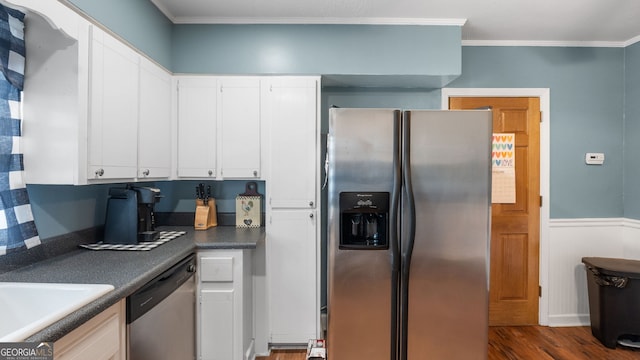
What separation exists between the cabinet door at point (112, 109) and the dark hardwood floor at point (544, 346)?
1.66m

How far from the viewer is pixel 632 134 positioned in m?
2.85

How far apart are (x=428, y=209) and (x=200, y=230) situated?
1.64 m

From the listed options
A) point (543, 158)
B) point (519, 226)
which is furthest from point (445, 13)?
point (519, 226)

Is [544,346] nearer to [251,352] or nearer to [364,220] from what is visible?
[364,220]

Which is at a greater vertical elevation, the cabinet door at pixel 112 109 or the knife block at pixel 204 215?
the cabinet door at pixel 112 109

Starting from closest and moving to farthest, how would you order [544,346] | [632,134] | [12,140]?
[12,140] → [544,346] → [632,134]

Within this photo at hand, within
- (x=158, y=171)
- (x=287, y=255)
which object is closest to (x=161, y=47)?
(x=158, y=171)

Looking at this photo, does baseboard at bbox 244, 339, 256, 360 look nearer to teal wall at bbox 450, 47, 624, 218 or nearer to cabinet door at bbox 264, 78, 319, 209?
cabinet door at bbox 264, 78, 319, 209

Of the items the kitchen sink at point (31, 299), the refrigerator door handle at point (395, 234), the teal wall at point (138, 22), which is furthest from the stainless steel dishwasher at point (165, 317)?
the teal wall at point (138, 22)

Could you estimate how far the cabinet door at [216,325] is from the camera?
2016 millimetres

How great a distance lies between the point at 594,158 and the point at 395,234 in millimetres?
2283

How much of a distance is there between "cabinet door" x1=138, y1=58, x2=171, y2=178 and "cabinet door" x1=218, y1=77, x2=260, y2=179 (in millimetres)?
363

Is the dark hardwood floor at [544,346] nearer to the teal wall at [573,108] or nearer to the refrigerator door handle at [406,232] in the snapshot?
the refrigerator door handle at [406,232]

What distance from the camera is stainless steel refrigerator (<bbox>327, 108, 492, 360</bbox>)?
1.90 m
